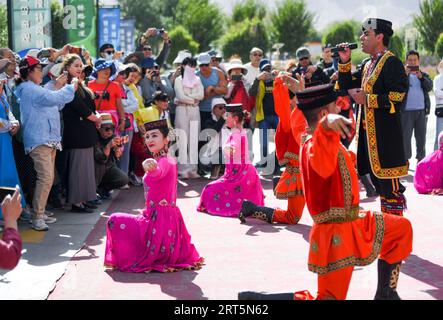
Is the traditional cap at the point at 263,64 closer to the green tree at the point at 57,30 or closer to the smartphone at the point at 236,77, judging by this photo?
the smartphone at the point at 236,77

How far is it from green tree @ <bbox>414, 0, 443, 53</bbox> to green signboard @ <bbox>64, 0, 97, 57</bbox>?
42.1 meters

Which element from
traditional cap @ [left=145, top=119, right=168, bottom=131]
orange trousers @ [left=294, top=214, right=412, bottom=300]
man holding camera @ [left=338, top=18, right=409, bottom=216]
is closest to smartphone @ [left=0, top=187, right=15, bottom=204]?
orange trousers @ [left=294, top=214, right=412, bottom=300]

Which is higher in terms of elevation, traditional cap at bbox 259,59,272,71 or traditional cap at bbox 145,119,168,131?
traditional cap at bbox 259,59,272,71

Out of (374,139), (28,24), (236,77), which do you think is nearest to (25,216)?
(28,24)

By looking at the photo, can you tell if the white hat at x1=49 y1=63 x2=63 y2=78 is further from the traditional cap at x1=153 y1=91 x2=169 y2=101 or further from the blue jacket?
the traditional cap at x1=153 y1=91 x2=169 y2=101

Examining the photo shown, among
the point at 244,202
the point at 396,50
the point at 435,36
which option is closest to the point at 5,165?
the point at 244,202

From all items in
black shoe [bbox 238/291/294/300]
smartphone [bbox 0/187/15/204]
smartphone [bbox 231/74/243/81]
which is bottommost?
black shoe [bbox 238/291/294/300]

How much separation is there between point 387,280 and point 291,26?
195 ft

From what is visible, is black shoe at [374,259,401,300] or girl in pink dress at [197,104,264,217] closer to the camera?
black shoe at [374,259,401,300]

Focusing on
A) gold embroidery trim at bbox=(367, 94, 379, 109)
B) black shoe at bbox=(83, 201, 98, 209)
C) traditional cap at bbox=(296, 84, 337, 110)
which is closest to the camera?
traditional cap at bbox=(296, 84, 337, 110)

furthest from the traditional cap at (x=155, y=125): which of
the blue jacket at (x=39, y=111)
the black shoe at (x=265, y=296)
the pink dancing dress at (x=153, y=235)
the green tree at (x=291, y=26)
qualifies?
the green tree at (x=291, y=26)

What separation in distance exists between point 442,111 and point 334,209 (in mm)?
8379

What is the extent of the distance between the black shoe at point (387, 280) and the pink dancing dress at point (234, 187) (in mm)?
4093

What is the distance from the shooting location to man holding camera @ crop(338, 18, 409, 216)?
23.1ft
